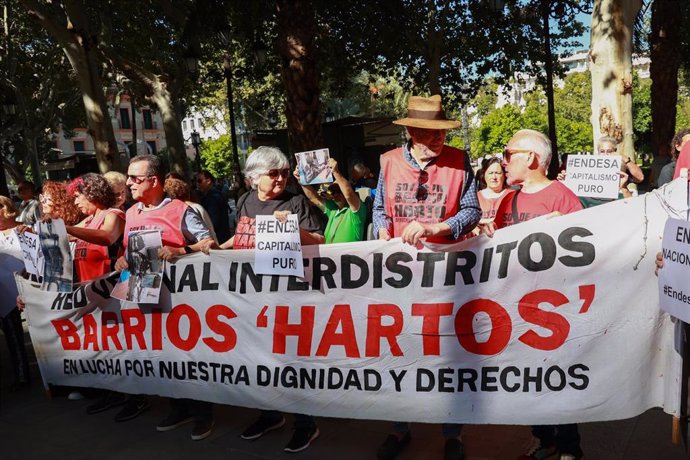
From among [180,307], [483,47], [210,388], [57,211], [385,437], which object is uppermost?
[483,47]

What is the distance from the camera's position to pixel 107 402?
4664 millimetres

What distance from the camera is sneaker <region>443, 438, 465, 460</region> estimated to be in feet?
10.8

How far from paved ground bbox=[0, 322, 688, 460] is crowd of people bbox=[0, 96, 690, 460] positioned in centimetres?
11

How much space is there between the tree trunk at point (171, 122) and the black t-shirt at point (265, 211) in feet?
40.3

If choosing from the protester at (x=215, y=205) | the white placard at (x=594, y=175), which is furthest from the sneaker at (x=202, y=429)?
the protester at (x=215, y=205)

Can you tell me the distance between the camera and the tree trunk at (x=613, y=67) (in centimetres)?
673

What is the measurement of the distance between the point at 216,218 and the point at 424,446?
4876 mm

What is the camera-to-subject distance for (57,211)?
Result: 4.45m

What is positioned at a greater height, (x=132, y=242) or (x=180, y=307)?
(x=132, y=242)

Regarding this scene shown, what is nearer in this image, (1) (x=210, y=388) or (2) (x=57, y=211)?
(1) (x=210, y=388)

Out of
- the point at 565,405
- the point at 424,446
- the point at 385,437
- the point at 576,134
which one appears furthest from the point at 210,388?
the point at 576,134

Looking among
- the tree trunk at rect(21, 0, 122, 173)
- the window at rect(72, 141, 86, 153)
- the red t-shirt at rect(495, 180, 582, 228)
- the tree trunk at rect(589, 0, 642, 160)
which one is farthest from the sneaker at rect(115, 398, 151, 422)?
the window at rect(72, 141, 86, 153)

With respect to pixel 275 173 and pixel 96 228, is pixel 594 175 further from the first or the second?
pixel 96 228

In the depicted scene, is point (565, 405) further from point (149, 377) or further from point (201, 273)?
point (149, 377)
